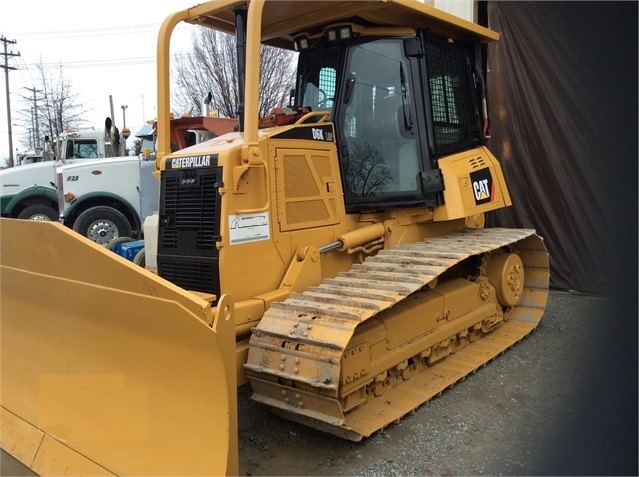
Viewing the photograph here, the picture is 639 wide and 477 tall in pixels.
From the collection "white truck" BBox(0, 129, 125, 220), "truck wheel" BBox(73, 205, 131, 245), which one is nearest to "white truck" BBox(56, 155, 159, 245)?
"truck wheel" BBox(73, 205, 131, 245)

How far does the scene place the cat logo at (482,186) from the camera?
15.7ft

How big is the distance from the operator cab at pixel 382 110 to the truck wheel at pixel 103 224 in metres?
6.73

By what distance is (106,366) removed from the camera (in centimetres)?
313

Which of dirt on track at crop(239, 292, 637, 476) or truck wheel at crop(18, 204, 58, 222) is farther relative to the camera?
truck wheel at crop(18, 204, 58, 222)

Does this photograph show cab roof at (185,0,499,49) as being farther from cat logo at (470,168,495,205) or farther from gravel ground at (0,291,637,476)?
gravel ground at (0,291,637,476)

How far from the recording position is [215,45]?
71.3ft

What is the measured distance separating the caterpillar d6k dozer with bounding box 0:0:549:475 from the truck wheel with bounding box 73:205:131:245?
5.34m

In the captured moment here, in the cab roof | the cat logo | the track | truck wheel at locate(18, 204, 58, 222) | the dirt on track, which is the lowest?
the dirt on track

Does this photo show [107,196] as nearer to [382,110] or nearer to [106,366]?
[382,110]

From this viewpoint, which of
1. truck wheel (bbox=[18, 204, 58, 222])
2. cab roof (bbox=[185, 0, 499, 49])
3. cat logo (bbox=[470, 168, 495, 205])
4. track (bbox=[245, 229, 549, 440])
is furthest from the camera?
truck wheel (bbox=[18, 204, 58, 222])

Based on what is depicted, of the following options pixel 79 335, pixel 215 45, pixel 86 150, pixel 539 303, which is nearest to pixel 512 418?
pixel 539 303

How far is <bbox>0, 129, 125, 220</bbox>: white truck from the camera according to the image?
37.2 ft

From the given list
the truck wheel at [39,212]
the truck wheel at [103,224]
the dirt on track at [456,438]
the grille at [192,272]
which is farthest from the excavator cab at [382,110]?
the truck wheel at [39,212]

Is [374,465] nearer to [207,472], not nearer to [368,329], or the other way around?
[368,329]
